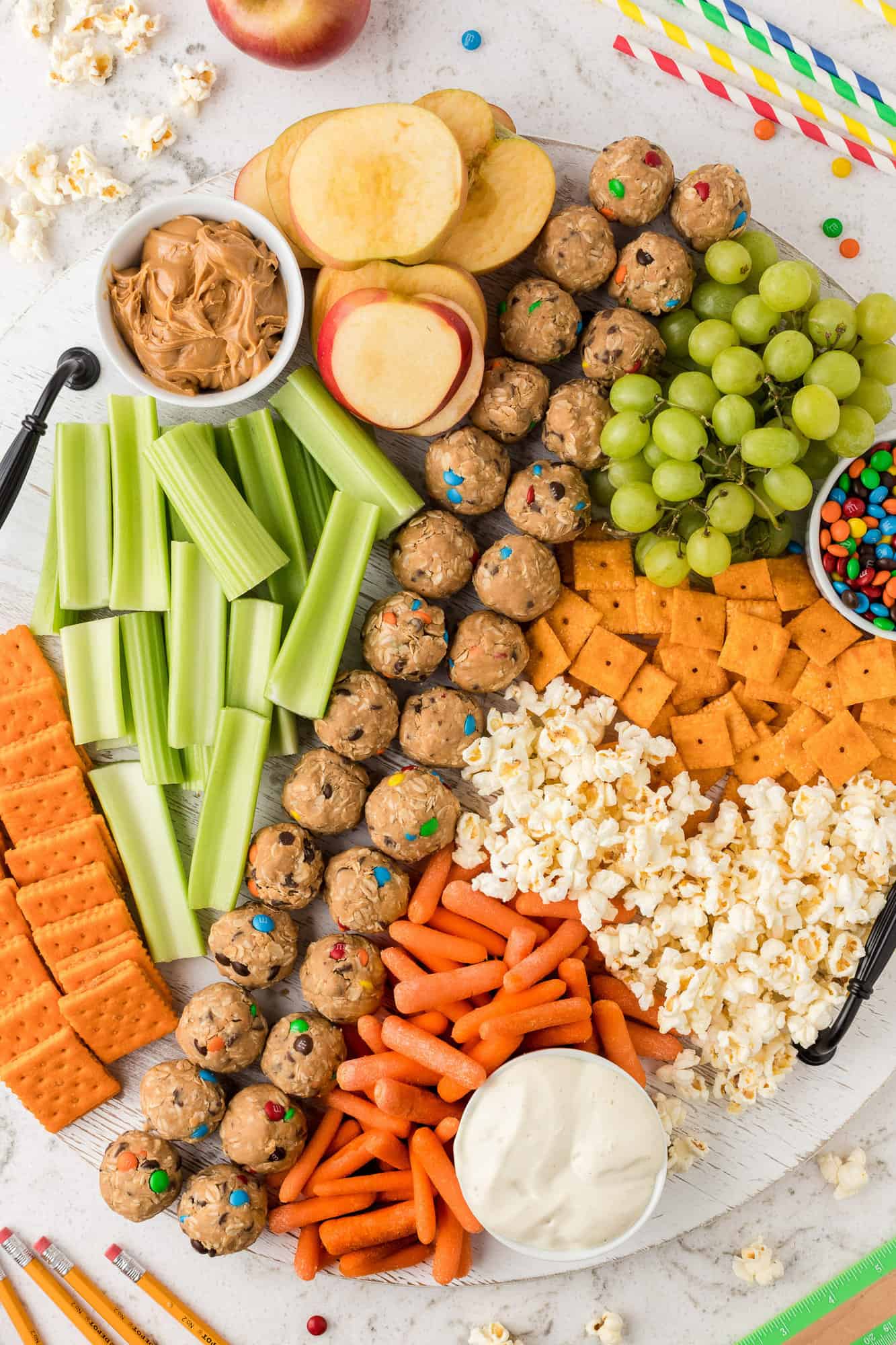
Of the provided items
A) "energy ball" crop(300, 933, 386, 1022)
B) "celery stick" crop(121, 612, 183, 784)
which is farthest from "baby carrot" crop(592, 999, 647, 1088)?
"celery stick" crop(121, 612, 183, 784)

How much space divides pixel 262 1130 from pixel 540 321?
6.14 feet

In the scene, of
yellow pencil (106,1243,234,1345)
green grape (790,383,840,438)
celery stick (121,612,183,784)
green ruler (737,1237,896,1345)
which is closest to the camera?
green grape (790,383,840,438)

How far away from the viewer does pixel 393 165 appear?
2.01 m

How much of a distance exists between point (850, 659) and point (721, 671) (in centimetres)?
29

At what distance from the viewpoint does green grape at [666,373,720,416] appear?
2064 mm

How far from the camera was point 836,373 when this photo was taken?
201 centimetres

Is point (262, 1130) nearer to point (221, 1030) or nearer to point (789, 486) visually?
point (221, 1030)

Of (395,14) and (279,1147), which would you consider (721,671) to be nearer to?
(279,1147)

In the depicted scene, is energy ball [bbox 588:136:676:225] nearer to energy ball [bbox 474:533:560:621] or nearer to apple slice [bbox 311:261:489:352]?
apple slice [bbox 311:261:489:352]

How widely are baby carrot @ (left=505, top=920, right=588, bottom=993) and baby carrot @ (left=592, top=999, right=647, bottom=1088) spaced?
5.9 inches

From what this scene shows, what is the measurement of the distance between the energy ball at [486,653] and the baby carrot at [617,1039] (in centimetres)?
77

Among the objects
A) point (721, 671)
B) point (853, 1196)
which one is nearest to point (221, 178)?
point (721, 671)

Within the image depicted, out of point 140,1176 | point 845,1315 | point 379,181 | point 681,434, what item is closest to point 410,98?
point 379,181

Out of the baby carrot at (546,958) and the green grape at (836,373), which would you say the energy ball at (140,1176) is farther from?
the green grape at (836,373)
